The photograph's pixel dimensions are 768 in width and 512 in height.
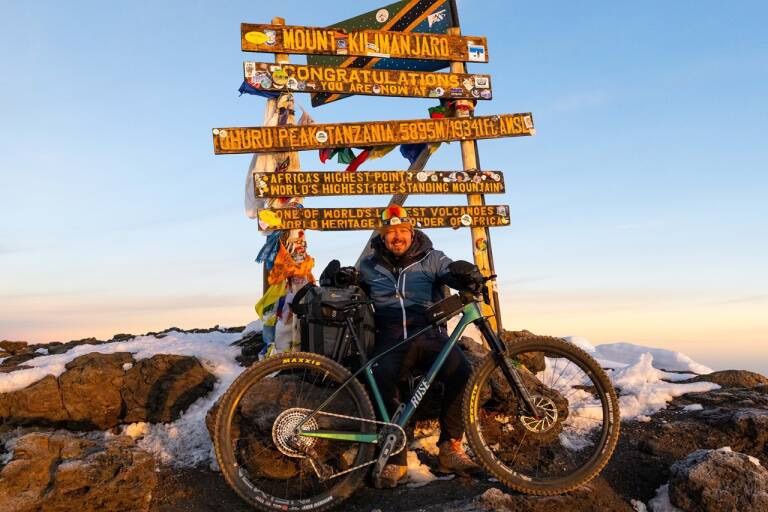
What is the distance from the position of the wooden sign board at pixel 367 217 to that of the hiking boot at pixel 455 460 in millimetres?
3881

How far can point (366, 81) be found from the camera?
9117 mm

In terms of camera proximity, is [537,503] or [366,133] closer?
[537,503]

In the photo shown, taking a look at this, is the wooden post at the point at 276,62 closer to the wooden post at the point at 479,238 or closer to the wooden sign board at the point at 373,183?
the wooden sign board at the point at 373,183

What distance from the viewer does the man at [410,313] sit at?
5449 mm

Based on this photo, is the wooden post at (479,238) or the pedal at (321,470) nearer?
the pedal at (321,470)

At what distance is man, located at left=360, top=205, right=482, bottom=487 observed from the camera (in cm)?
545

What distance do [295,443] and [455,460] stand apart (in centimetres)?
149

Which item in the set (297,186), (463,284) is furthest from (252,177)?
(463,284)

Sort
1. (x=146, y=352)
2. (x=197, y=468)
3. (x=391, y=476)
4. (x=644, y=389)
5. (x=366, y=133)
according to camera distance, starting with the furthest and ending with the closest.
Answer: (x=366, y=133), (x=146, y=352), (x=644, y=389), (x=197, y=468), (x=391, y=476)

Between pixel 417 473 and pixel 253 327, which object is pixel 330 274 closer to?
pixel 417 473

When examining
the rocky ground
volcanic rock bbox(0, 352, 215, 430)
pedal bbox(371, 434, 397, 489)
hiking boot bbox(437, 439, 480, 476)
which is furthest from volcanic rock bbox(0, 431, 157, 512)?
hiking boot bbox(437, 439, 480, 476)

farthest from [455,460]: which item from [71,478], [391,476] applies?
[71,478]

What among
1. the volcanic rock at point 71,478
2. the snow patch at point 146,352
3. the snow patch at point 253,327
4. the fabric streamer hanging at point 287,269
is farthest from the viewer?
the snow patch at point 253,327

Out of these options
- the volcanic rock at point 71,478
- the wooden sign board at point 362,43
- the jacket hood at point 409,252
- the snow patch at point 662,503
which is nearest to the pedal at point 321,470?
the volcanic rock at point 71,478
